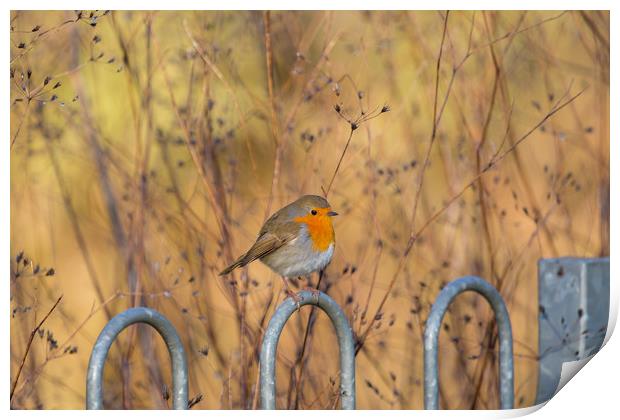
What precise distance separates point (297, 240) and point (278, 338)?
0.49 m

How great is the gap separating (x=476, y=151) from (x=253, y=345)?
28.6 inches

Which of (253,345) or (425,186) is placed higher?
(425,186)

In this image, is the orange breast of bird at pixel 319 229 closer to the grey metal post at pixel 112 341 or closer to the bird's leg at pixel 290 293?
the bird's leg at pixel 290 293

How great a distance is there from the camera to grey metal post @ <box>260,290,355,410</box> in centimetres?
170

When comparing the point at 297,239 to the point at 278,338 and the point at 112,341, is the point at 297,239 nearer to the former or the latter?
the point at 278,338

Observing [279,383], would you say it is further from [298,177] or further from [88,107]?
[88,107]

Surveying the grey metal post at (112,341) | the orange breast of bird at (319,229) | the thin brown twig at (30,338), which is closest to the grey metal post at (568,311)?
the orange breast of bird at (319,229)

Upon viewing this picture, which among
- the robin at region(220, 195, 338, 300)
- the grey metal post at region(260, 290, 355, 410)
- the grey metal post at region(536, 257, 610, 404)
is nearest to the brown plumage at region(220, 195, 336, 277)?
the robin at region(220, 195, 338, 300)

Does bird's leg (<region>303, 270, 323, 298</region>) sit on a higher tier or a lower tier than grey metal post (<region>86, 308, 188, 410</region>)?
higher

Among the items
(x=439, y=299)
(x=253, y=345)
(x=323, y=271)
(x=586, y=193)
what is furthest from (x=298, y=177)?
(x=586, y=193)

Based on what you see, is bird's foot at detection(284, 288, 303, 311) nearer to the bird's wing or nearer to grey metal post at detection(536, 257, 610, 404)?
the bird's wing

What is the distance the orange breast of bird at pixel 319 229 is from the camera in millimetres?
2145

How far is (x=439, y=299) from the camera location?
181 cm

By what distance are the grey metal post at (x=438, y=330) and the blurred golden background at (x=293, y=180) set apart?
16 centimetres
